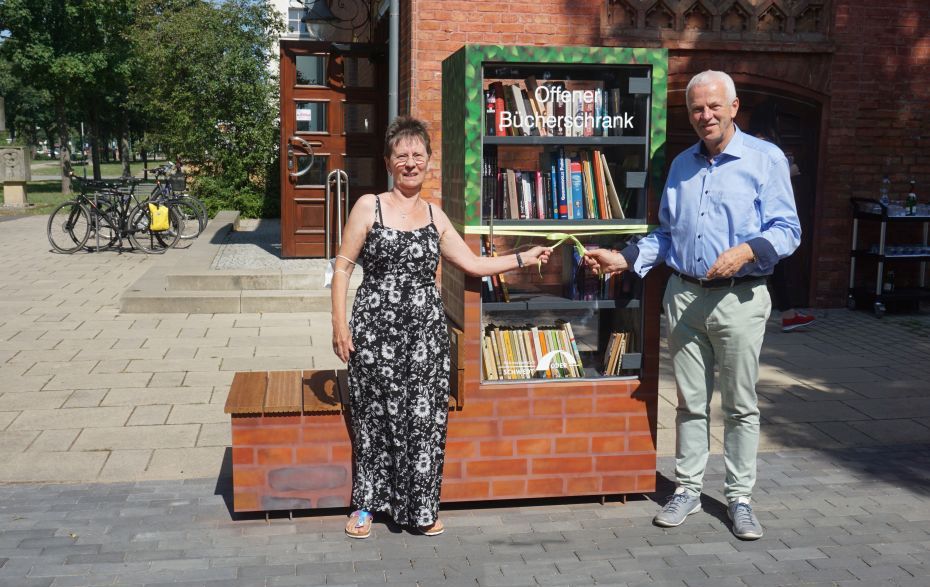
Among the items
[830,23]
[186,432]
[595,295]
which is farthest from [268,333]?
[830,23]

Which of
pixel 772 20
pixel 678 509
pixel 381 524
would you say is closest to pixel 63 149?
pixel 772 20

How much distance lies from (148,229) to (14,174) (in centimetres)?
1301

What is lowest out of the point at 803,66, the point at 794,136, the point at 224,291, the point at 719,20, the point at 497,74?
the point at 224,291

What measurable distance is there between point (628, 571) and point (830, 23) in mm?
8531

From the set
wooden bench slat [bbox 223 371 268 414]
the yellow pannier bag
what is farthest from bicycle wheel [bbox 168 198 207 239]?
wooden bench slat [bbox 223 371 268 414]

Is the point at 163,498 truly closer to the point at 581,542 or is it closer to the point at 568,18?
the point at 581,542

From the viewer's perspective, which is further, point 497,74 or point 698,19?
point 698,19

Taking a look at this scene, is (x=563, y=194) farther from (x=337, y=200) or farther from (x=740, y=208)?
(x=337, y=200)

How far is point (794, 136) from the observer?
1112cm

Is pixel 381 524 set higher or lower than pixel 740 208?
lower

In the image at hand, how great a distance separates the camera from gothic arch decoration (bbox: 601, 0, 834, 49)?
10.7 metres

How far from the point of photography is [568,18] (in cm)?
1056

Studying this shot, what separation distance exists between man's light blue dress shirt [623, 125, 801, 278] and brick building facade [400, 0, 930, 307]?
6074 millimetres

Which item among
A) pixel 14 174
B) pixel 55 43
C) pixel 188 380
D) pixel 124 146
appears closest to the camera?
pixel 188 380
